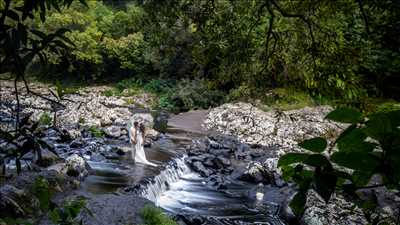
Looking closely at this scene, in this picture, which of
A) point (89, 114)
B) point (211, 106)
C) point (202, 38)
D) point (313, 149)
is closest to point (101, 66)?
point (211, 106)

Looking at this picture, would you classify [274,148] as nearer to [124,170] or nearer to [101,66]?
[124,170]

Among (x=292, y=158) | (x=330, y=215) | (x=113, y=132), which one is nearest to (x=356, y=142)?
(x=292, y=158)

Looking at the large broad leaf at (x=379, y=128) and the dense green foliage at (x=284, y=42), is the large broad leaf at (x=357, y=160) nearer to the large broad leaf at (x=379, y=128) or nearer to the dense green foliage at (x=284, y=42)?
the large broad leaf at (x=379, y=128)

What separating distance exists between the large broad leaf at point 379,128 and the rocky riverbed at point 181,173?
225 centimetres

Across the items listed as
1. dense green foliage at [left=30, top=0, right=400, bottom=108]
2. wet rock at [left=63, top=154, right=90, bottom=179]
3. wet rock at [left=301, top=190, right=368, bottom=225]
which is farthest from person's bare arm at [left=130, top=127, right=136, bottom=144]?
dense green foliage at [left=30, top=0, right=400, bottom=108]

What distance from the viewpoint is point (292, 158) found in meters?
0.88

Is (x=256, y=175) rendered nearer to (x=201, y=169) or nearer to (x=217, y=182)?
(x=217, y=182)

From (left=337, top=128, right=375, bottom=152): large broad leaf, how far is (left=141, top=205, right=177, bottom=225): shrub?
495cm

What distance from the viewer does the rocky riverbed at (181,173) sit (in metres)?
6.33

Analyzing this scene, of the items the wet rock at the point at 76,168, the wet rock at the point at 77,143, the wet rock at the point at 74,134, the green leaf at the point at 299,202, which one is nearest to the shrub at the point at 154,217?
the wet rock at the point at 76,168

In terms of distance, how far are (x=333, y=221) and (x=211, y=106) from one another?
1289cm

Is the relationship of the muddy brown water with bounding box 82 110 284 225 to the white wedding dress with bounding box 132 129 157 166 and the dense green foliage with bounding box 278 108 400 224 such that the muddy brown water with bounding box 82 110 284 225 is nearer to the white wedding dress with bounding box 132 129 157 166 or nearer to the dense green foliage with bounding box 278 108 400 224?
the white wedding dress with bounding box 132 129 157 166

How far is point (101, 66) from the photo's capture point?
26.6 metres

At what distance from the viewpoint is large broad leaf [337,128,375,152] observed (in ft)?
2.66
